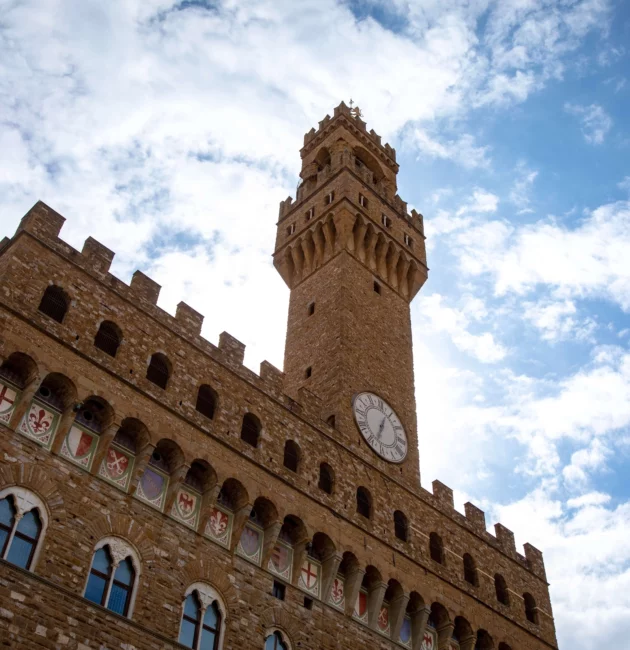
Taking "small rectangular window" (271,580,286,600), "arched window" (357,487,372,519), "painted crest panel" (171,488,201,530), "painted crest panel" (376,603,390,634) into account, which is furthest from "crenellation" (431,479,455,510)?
Result: "painted crest panel" (171,488,201,530)

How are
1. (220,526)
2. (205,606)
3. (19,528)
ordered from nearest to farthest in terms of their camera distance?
(19,528) < (205,606) < (220,526)

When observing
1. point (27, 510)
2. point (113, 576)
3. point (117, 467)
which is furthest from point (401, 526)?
point (27, 510)

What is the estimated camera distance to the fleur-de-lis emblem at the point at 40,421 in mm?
16562

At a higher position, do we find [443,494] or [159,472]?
[443,494]

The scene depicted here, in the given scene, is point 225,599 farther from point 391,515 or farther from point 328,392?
point 328,392

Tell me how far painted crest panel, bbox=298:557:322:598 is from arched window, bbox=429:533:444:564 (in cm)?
459

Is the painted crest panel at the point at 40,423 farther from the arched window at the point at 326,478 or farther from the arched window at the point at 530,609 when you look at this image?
the arched window at the point at 530,609

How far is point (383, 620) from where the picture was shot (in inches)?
826

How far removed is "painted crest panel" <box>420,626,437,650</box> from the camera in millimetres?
21802

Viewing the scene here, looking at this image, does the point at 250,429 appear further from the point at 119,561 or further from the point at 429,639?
the point at 429,639

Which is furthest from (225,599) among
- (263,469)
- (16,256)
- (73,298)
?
(16,256)

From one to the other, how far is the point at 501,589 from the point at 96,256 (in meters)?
15.6

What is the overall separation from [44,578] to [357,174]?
21518 mm

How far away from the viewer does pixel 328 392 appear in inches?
985
